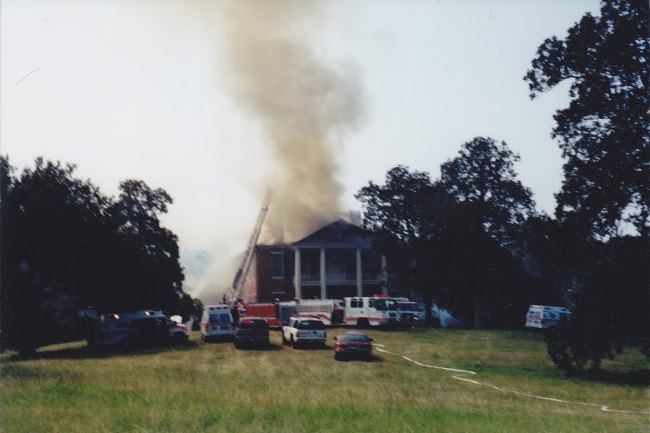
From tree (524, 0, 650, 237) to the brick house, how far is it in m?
43.8

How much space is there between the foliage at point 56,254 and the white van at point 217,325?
7703mm

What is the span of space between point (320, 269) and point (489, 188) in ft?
73.8

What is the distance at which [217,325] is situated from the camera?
3919 cm

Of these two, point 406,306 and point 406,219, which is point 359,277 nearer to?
point 406,219

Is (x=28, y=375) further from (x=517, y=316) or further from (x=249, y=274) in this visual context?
(x=249, y=274)

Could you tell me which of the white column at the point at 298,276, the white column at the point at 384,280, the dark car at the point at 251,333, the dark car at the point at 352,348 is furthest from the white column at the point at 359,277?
the dark car at the point at 352,348

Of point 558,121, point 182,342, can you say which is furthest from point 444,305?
point 558,121

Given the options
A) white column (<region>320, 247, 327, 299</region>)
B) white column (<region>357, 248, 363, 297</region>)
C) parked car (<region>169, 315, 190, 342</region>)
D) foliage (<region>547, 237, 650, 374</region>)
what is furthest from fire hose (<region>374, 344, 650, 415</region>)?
white column (<region>320, 247, 327, 299</region>)

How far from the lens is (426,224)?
59094mm

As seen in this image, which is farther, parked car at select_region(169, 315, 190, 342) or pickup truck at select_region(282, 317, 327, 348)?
parked car at select_region(169, 315, 190, 342)

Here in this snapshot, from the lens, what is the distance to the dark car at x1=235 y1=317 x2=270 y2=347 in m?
34.0

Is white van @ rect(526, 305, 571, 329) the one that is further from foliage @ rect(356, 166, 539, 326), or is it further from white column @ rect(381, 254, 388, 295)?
white column @ rect(381, 254, 388, 295)

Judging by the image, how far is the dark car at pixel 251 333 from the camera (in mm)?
34031

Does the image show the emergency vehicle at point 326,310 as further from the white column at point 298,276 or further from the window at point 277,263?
the window at point 277,263
